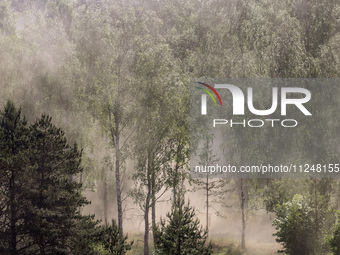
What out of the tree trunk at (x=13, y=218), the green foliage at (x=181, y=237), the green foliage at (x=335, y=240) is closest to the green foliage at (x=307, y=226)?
the green foliage at (x=335, y=240)

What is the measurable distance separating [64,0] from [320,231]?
89458 millimetres

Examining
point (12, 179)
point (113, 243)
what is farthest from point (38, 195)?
point (113, 243)

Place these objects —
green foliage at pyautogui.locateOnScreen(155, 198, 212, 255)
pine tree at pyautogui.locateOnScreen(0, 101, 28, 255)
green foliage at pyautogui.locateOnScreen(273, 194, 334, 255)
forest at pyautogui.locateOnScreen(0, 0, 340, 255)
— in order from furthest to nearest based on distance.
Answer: green foliage at pyautogui.locateOnScreen(273, 194, 334, 255)
forest at pyautogui.locateOnScreen(0, 0, 340, 255)
pine tree at pyautogui.locateOnScreen(0, 101, 28, 255)
green foliage at pyautogui.locateOnScreen(155, 198, 212, 255)

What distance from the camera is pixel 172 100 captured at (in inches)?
1398

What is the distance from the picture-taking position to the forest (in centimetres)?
2405

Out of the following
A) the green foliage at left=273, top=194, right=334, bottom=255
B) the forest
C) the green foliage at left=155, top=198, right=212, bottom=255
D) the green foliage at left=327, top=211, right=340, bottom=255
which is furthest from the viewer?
the green foliage at left=273, top=194, right=334, bottom=255

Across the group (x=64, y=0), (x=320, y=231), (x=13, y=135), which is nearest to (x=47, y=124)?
(x=13, y=135)

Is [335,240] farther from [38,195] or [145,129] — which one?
[38,195]

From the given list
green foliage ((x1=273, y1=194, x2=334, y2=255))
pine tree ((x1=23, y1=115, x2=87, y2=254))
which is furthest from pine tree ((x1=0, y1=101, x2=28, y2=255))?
green foliage ((x1=273, y1=194, x2=334, y2=255))

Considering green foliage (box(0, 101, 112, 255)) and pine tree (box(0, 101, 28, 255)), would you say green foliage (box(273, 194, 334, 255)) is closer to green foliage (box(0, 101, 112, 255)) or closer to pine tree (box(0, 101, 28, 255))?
green foliage (box(0, 101, 112, 255))

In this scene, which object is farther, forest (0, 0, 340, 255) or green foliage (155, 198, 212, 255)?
forest (0, 0, 340, 255)

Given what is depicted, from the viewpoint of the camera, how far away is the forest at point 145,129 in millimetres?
24047

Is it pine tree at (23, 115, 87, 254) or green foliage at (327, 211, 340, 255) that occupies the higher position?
pine tree at (23, 115, 87, 254)

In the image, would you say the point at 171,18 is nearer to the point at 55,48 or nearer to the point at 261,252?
the point at 55,48
